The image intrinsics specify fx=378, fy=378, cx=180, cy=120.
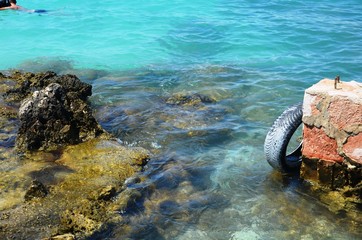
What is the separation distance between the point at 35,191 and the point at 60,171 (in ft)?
2.57

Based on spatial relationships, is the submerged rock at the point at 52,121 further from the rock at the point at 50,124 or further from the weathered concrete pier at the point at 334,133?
the weathered concrete pier at the point at 334,133

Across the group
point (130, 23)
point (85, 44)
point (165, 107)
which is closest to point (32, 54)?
point (85, 44)

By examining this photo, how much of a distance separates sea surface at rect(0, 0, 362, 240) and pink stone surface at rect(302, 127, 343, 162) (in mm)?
656

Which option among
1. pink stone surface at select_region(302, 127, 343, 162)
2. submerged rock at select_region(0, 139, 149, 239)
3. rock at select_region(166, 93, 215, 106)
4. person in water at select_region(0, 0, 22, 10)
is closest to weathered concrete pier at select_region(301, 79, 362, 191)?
pink stone surface at select_region(302, 127, 343, 162)

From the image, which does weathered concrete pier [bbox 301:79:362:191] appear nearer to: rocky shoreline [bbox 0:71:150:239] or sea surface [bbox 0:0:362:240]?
sea surface [bbox 0:0:362:240]

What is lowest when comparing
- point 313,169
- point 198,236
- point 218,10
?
point 198,236

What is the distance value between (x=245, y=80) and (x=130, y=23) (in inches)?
421

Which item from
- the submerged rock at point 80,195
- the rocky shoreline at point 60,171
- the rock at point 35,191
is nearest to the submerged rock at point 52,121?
the rocky shoreline at point 60,171

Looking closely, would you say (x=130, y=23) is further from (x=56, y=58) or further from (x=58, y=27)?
(x=56, y=58)

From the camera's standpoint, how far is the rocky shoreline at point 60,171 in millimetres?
4977

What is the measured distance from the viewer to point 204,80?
37.2 ft

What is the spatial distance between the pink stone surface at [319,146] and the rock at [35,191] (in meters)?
3.94

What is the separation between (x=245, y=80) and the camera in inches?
447

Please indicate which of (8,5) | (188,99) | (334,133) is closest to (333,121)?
(334,133)
